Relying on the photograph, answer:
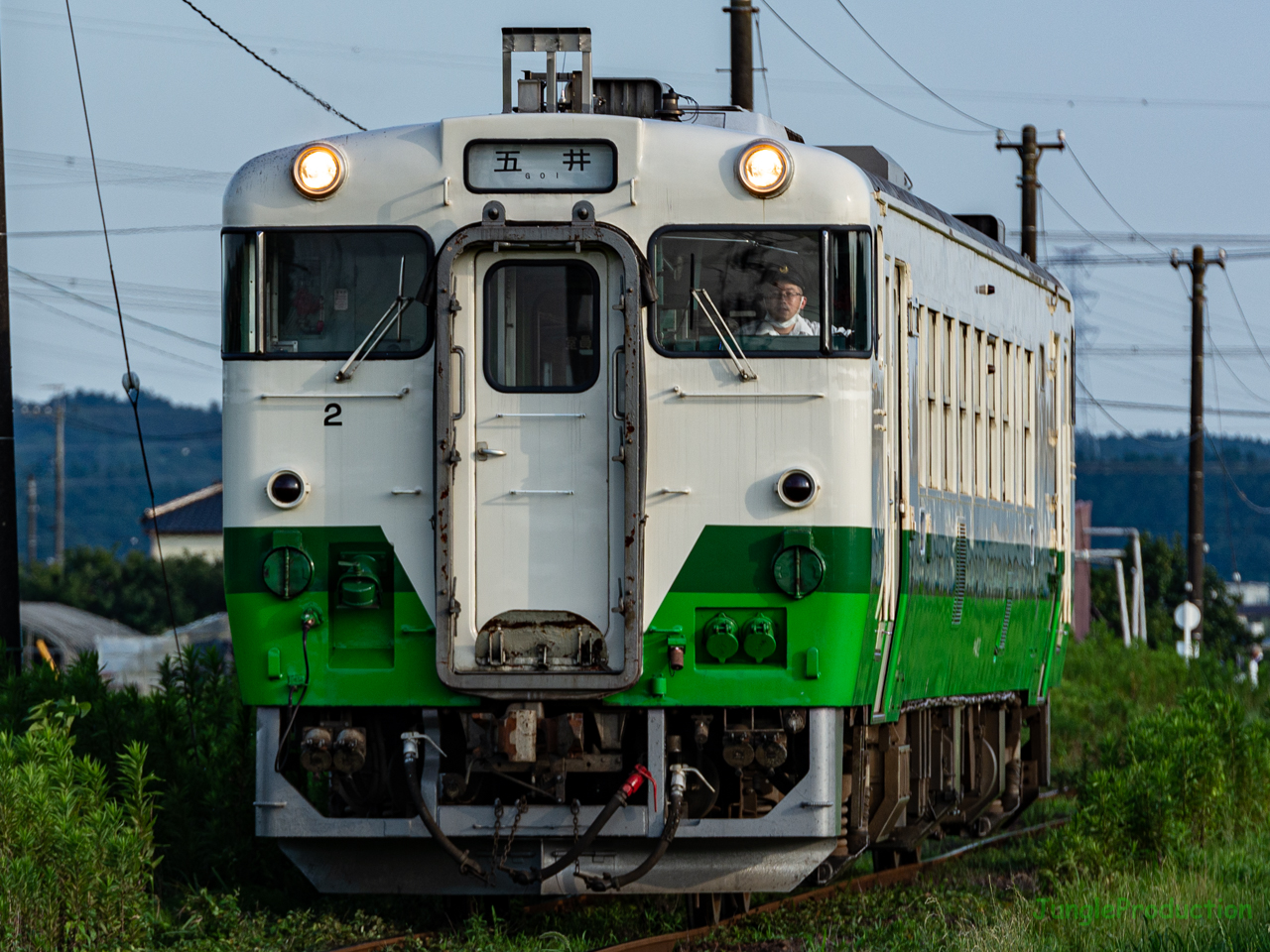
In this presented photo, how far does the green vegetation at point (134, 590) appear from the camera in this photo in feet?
182

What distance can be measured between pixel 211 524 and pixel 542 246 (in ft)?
226

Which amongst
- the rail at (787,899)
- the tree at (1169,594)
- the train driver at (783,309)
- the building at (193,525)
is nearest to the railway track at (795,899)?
the rail at (787,899)

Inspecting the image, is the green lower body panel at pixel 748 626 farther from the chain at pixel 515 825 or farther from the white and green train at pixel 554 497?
the chain at pixel 515 825

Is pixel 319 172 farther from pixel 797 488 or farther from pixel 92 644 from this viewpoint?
pixel 92 644

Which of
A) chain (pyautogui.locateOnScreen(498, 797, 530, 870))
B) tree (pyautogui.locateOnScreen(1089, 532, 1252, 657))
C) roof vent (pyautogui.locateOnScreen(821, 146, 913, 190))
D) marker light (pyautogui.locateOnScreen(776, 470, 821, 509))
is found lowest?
tree (pyautogui.locateOnScreen(1089, 532, 1252, 657))

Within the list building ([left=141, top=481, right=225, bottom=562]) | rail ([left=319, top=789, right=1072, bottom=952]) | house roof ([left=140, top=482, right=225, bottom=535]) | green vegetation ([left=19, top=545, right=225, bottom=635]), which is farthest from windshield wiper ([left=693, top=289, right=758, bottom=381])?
house roof ([left=140, top=482, right=225, bottom=535])

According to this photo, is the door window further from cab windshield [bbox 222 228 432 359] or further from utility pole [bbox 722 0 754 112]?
utility pole [bbox 722 0 754 112]

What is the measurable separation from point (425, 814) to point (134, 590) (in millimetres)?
49364

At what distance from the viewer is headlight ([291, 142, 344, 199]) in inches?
353

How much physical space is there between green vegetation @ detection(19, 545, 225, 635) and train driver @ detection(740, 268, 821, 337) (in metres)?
47.2

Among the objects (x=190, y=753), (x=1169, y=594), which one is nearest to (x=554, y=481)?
(x=190, y=753)

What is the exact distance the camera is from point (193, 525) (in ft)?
249

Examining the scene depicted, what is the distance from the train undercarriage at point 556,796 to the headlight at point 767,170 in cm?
228

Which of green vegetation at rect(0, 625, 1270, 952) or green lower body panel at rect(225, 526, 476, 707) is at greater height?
green lower body panel at rect(225, 526, 476, 707)
